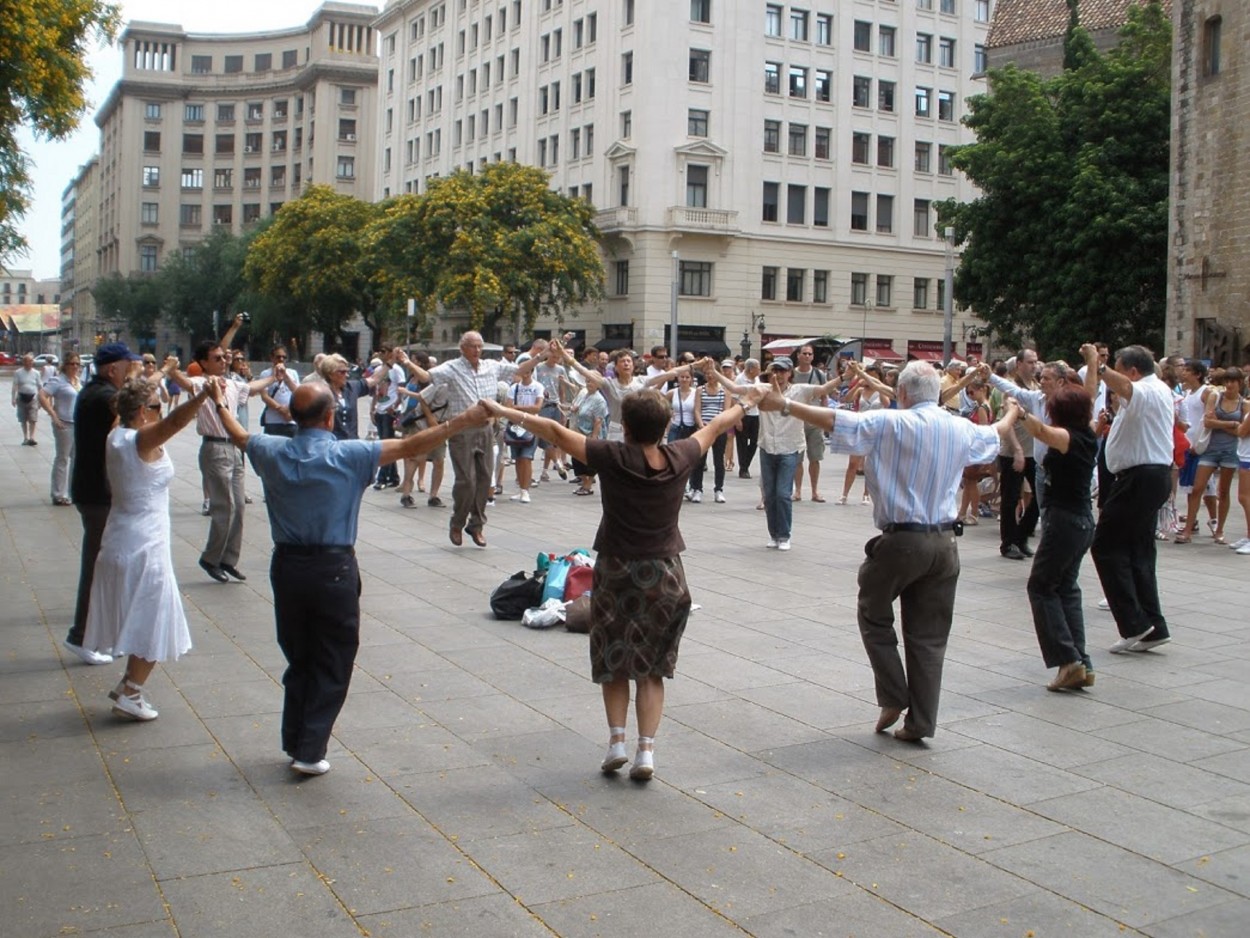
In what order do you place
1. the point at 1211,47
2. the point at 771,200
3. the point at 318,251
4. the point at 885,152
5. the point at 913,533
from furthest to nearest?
the point at 318,251, the point at 885,152, the point at 771,200, the point at 1211,47, the point at 913,533

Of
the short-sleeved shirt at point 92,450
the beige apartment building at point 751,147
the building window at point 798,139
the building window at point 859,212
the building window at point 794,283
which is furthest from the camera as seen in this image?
the building window at point 859,212

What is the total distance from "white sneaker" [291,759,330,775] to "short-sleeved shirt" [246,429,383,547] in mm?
938

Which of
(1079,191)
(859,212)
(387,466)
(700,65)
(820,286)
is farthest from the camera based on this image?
(859,212)

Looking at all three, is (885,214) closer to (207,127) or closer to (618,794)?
(618,794)

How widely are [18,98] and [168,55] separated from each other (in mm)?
112764

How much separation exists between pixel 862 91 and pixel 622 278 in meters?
14.8

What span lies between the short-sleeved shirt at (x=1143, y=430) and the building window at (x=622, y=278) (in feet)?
171

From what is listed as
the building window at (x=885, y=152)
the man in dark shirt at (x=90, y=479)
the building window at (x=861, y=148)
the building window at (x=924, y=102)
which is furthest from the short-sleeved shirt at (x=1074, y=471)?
the building window at (x=924, y=102)

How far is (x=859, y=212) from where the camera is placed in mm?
63750

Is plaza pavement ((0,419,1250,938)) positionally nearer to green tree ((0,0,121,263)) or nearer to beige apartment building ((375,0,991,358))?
green tree ((0,0,121,263))

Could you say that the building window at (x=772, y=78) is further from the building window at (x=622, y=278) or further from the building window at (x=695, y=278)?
the building window at (x=622, y=278)

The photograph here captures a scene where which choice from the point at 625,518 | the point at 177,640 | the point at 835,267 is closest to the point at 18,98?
the point at 177,640

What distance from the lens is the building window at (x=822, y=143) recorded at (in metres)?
62.0

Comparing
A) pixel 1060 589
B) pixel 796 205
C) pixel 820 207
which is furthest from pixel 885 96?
pixel 1060 589
